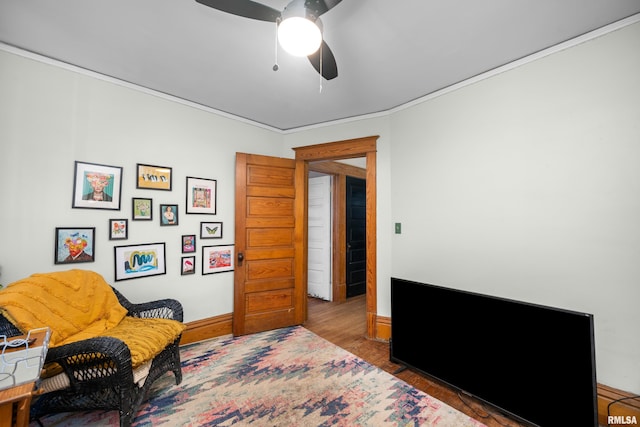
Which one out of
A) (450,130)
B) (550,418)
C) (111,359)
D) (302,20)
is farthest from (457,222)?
(111,359)

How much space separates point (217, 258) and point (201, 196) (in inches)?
28.3

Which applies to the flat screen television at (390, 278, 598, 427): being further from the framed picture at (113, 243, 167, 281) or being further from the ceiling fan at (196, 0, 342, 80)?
the framed picture at (113, 243, 167, 281)

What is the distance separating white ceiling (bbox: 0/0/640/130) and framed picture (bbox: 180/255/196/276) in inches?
67.1

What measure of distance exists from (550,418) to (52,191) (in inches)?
149

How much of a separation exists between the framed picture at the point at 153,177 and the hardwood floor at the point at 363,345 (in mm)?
2348

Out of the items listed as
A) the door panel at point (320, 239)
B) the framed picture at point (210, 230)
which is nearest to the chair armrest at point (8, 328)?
the framed picture at point (210, 230)

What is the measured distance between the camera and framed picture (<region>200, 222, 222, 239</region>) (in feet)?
10.1

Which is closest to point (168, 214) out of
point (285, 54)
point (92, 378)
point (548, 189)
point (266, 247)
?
point (266, 247)

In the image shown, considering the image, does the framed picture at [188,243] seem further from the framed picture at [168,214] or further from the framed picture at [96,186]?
the framed picture at [96,186]

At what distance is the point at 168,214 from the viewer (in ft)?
9.24

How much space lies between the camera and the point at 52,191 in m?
2.20

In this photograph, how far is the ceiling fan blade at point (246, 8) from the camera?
1323 millimetres

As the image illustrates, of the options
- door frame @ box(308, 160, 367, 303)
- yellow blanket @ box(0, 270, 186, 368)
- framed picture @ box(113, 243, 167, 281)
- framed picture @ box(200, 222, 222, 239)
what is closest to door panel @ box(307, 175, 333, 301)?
door frame @ box(308, 160, 367, 303)

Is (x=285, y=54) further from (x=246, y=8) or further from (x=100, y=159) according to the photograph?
(x=100, y=159)
